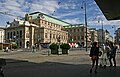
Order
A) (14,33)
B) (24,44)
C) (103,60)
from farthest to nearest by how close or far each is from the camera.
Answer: (14,33)
(24,44)
(103,60)

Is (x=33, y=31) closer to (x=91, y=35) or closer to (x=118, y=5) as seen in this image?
(x=91, y=35)

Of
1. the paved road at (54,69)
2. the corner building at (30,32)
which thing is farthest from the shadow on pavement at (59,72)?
the corner building at (30,32)

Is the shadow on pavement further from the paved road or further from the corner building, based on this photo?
the corner building

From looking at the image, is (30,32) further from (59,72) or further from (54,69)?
(59,72)

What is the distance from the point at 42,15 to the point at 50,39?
21.4m

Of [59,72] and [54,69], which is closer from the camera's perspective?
[59,72]

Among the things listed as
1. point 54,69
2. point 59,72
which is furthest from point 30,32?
point 59,72

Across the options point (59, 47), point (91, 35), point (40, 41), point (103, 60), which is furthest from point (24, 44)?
point (103, 60)

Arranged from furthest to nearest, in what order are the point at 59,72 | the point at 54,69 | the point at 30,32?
the point at 30,32, the point at 54,69, the point at 59,72

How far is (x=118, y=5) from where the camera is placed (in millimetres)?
13930

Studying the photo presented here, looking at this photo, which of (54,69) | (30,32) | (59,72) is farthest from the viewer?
(30,32)

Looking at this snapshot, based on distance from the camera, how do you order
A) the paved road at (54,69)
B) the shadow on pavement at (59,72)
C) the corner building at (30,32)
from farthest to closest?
the corner building at (30,32) → the paved road at (54,69) → the shadow on pavement at (59,72)

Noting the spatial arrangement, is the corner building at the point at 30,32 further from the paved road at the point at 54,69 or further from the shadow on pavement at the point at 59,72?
the shadow on pavement at the point at 59,72

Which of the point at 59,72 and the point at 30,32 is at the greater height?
the point at 30,32
